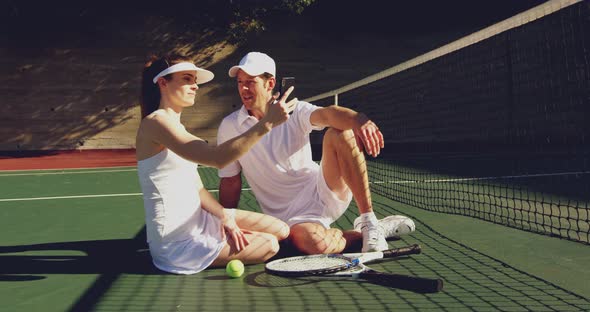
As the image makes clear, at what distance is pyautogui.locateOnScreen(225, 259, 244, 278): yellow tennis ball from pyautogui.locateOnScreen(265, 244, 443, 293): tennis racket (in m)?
0.18

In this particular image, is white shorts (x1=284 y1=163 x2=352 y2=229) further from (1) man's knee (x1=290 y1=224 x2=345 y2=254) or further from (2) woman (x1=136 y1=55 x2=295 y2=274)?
(2) woman (x1=136 y1=55 x2=295 y2=274)

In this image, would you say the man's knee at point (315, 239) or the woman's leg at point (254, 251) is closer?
the woman's leg at point (254, 251)

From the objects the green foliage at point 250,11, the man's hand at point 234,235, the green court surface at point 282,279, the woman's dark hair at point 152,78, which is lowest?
the green court surface at point 282,279

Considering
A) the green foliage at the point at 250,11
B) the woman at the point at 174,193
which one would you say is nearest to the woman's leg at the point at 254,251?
the woman at the point at 174,193

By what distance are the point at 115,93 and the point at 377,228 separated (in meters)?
11.0

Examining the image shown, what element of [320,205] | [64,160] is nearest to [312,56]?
[64,160]

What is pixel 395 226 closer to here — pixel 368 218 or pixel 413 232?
pixel 413 232

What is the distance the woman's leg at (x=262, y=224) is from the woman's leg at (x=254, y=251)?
0.06 m

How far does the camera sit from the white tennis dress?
282 cm

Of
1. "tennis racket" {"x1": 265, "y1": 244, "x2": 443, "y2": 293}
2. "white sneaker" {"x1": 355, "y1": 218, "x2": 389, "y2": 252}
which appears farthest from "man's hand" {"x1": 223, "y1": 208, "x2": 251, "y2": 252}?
"white sneaker" {"x1": 355, "y1": 218, "x2": 389, "y2": 252}

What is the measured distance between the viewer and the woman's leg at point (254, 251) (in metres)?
2.98

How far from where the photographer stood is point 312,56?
45.8ft

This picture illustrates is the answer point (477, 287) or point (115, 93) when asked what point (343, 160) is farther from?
point (115, 93)

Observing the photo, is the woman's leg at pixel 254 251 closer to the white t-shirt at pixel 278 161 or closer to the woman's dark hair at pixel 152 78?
the white t-shirt at pixel 278 161
